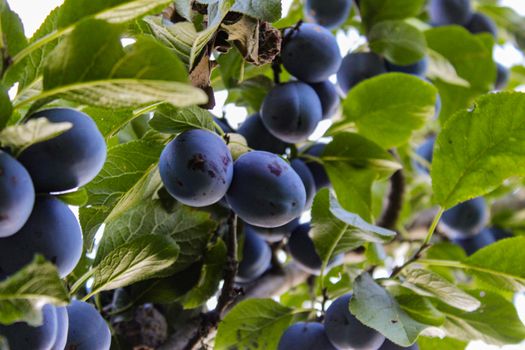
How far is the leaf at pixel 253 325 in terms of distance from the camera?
0.94 meters

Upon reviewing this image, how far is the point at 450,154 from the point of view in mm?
921

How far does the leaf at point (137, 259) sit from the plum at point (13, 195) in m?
0.21

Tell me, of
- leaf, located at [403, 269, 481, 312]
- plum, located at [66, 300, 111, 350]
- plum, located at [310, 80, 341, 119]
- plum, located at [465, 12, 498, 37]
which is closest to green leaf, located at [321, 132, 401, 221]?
plum, located at [310, 80, 341, 119]

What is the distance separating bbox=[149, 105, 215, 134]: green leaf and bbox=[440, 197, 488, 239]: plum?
100 centimetres

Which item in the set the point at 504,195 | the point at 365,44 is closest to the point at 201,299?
the point at 365,44

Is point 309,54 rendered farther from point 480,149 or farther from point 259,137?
point 480,149

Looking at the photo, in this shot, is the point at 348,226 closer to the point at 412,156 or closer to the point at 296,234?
the point at 296,234

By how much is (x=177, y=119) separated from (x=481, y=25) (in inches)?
53.7

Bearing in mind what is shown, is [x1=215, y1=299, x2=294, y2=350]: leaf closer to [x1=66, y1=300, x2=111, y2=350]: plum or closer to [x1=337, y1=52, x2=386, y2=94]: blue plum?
[x1=66, y1=300, x2=111, y2=350]: plum

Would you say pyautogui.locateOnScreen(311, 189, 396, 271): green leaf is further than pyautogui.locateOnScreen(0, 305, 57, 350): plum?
Yes

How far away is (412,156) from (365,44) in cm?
53

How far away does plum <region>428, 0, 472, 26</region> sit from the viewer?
1735 mm

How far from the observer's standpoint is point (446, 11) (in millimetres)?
1745

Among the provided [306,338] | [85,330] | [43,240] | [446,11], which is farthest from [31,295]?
[446,11]
